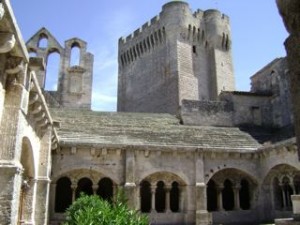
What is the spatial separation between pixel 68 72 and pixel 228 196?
1188cm

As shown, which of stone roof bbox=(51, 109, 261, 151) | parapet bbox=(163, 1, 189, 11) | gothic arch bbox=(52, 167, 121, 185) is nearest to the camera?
gothic arch bbox=(52, 167, 121, 185)

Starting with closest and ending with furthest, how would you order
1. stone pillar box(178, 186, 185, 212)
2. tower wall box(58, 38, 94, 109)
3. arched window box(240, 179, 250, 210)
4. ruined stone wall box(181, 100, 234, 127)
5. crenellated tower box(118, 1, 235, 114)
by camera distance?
stone pillar box(178, 186, 185, 212)
arched window box(240, 179, 250, 210)
ruined stone wall box(181, 100, 234, 127)
tower wall box(58, 38, 94, 109)
crenellated tower box(118, 1, 235, 114)

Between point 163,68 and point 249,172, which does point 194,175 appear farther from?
point 163,68

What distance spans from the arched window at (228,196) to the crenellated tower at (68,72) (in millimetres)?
9302

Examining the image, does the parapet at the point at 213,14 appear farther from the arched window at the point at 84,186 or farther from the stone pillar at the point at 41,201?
the stone pillar at the point at 41,201

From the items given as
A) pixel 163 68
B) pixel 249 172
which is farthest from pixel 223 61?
pixel 249 172

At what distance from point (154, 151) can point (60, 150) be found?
389cm

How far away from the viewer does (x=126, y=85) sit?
34.8 m

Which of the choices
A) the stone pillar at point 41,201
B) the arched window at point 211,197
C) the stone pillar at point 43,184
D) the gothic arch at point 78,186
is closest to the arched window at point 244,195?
the arched window at point 211,197

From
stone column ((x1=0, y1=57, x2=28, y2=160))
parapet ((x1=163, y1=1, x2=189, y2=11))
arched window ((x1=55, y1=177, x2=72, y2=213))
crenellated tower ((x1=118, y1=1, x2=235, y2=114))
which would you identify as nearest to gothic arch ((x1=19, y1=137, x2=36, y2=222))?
stone column ((x1=0, y1=57, x2=28, y2=160))

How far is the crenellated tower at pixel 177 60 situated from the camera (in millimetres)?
29530

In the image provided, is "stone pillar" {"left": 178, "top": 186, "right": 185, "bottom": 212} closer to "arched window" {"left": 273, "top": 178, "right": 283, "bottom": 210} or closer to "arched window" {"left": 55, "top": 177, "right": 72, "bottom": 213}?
"arched window" {"left": 273, "top": 178, "right": 283, "bottom": 210}

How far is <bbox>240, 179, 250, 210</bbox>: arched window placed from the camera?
16828mm

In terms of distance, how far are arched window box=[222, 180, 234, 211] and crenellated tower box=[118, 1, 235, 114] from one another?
1182 cm
